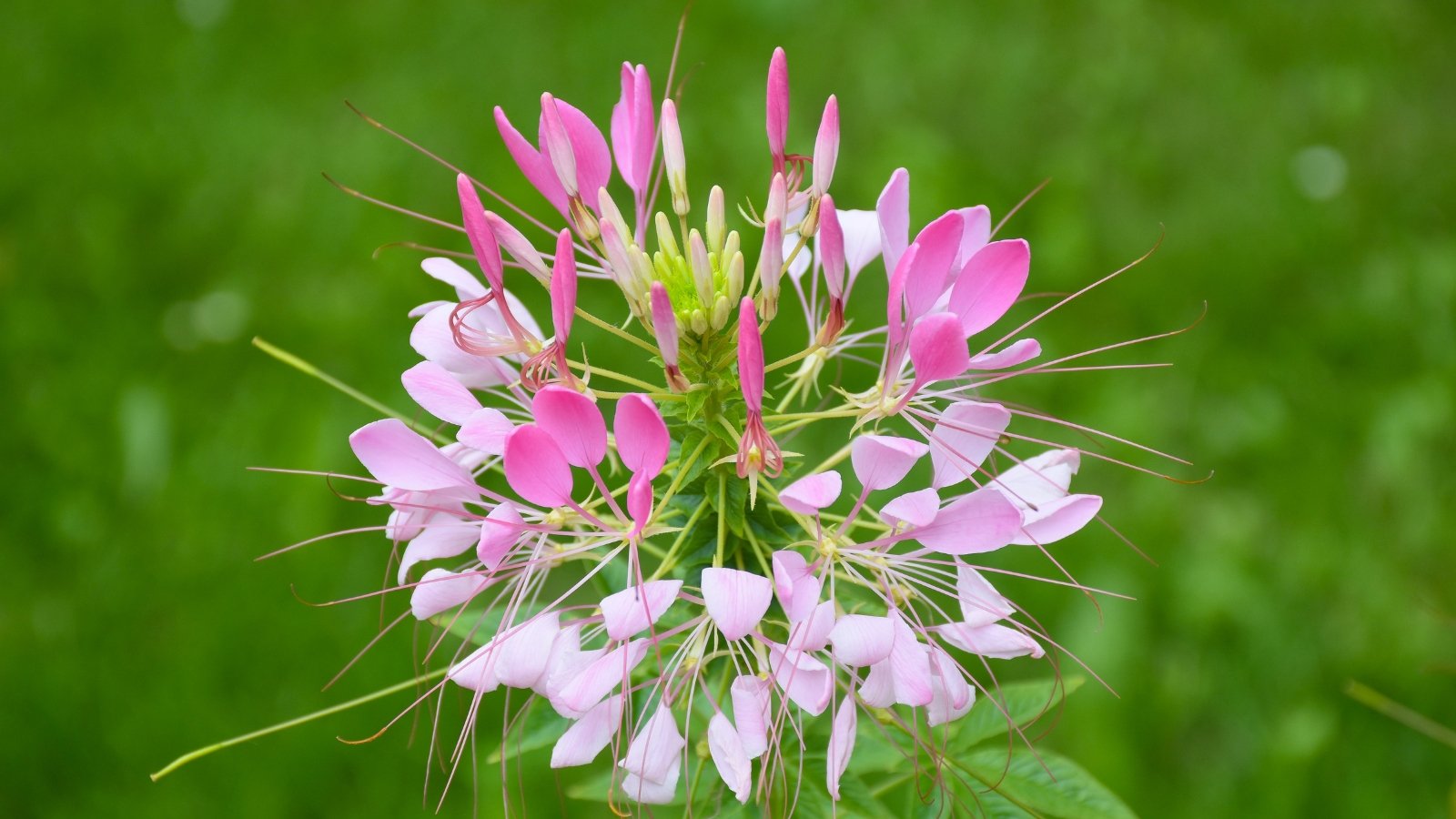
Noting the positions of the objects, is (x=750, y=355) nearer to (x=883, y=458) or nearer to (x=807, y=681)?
(x=883, y=458)

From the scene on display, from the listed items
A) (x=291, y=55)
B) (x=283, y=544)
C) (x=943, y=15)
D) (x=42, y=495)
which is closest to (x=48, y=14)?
(x=291, y=55)

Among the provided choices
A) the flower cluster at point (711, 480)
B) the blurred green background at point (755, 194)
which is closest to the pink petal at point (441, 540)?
the flower cluster at point (711, 480)

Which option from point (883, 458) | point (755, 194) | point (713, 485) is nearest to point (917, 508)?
point (883, 458)

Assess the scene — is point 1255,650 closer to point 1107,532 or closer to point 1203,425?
point 1107,532

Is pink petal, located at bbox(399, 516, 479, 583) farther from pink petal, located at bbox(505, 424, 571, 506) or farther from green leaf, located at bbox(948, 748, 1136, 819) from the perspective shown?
green leaf, located at bbox(948, 748, 1136, 819)

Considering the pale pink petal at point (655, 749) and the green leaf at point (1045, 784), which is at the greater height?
the pale pink petal at point (655, 749)

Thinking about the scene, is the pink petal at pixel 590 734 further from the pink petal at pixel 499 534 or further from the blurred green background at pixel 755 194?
the blurred green background at pixel 755 194
